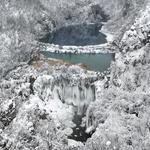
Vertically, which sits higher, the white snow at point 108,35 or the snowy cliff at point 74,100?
the white snow at point 108,35

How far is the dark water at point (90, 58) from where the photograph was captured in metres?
69.2

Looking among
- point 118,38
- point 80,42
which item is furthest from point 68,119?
point 80,42

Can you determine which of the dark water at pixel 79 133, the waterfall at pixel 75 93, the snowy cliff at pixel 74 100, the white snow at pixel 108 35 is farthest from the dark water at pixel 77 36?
the dark water at pixel 79 133

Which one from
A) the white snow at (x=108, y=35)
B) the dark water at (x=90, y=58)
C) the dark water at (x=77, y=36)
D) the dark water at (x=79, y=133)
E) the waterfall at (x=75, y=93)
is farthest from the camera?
the white snow at (x=108, y=35)

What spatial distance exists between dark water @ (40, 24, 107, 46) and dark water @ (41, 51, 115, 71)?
15.4 m

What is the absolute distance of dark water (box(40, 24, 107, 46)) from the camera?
9781cm

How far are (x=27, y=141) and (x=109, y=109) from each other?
1170cm

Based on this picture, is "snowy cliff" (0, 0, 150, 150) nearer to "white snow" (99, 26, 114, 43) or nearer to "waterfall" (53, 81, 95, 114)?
"waterfall" (53, 81, 95, 114)

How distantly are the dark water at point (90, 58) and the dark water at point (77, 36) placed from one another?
15.4 meters

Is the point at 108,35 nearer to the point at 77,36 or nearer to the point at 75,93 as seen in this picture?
the point at 77,36

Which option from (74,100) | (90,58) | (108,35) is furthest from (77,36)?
(74,100)

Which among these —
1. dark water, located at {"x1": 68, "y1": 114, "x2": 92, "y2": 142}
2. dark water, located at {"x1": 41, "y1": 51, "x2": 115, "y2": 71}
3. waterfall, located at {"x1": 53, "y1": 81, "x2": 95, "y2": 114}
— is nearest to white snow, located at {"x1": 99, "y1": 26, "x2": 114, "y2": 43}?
dark water, located at {"x1": 41, "y1": 51, "x2": 115, "y2": 71}

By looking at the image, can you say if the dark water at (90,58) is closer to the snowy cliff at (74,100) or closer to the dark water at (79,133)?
the snowy cliff at (74,100)

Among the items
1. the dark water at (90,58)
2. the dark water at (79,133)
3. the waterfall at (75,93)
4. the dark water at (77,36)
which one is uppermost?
the dark water at (77,36)
